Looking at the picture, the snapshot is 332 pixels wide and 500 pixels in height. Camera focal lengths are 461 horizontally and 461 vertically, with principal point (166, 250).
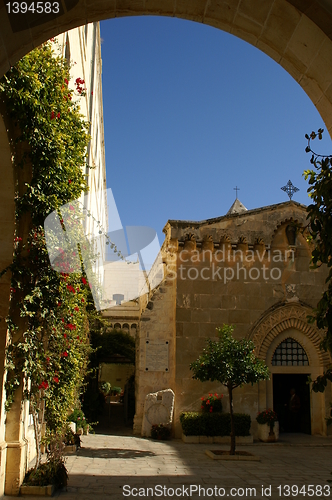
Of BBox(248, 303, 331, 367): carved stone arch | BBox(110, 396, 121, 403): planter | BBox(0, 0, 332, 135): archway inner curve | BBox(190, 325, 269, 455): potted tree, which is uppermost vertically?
BBox(0, 0, 332, 135): archway inner curve

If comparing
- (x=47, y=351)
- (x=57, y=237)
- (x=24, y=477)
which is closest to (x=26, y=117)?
(x=57, y=237)

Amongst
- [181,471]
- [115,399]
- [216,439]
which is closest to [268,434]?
[216,439]

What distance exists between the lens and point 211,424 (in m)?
13.2

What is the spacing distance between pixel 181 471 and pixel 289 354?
7465mm

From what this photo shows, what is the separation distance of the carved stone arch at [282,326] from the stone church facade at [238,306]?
3cm

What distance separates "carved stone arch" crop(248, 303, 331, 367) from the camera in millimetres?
14608

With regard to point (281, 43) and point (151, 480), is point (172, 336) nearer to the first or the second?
point (151, 480)

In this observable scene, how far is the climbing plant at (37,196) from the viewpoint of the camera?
5.98 m

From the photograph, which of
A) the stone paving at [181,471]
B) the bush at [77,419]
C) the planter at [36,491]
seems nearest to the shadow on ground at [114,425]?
the stone paving at [181,471]

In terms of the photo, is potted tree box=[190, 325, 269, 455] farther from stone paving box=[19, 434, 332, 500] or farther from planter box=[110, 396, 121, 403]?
planter box=[110, 396, 121, 403]

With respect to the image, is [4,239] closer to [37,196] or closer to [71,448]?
[37,196]

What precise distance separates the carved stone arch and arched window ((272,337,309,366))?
0.44m

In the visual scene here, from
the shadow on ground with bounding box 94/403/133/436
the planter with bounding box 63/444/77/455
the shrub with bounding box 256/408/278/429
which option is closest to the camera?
the planter with bounding box 63/444/77/455

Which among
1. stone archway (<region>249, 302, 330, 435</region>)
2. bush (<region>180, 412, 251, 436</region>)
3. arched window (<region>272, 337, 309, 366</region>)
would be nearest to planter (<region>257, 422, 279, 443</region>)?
bush (<region>180, 412, 251, 436</region>)
